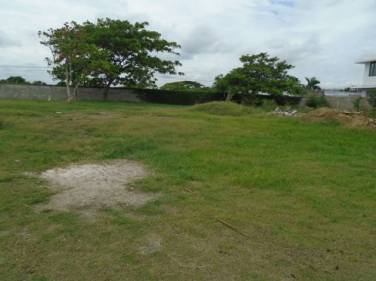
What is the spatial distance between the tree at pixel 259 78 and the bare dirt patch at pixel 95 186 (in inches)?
819

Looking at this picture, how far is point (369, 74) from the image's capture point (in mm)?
29969

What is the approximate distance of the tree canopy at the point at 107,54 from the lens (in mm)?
20719

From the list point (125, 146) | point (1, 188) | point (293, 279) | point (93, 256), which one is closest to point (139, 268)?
point (93, 256)

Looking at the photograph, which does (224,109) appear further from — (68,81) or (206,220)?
(206,220)

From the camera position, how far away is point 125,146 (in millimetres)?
6855

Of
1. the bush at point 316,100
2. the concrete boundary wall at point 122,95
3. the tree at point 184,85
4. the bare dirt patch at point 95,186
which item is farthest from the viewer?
the tree at point 184,85

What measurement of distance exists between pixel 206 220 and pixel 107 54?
2067 cm

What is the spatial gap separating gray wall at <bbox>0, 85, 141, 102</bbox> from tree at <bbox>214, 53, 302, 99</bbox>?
7548 mm

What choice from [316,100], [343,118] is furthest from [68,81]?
[343,118]

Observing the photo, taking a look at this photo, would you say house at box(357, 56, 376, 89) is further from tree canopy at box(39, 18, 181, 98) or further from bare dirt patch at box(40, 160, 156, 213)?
bare dirt patch at box(40, 160, 156, 213)

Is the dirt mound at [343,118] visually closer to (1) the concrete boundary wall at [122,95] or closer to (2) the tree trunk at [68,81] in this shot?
(1) the concrete boundary wall at [122,95]

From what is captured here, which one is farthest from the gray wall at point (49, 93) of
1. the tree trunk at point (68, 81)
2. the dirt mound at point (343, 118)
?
the dirt mound at point (343, 118)

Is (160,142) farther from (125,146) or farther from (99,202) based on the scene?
(99,202)

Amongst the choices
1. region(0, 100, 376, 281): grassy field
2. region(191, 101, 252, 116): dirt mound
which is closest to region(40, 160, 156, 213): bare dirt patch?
region(0, 100, 376, 281): grassy field
